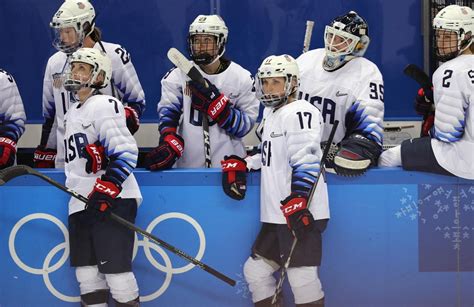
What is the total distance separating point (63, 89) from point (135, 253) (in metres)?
1.11

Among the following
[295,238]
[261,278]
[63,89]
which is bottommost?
[261,278]

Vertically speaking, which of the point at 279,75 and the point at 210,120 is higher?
the point at 279,75

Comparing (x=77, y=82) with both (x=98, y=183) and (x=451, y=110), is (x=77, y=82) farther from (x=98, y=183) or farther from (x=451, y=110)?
(x=451, y=110)

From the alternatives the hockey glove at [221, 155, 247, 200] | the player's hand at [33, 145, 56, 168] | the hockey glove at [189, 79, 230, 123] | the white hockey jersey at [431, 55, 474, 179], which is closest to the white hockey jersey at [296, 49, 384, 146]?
the white hockey jersey at [431, 55, 474, 179]

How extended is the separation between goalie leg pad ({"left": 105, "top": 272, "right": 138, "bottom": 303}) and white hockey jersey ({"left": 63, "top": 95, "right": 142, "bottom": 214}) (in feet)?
1.25

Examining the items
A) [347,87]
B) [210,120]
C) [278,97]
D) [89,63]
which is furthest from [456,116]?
[89,63]

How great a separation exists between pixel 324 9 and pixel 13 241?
3215 mm

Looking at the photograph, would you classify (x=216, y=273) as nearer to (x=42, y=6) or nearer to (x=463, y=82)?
(x=463, y=82)

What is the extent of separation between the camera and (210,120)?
5.27m

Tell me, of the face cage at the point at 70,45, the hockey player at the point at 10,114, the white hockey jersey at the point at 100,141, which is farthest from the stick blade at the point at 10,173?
the face cage at the point at 70,45

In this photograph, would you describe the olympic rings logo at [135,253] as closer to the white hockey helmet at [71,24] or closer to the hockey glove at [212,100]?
the hockey glove at [212,100]

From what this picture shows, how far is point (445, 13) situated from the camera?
4.89m

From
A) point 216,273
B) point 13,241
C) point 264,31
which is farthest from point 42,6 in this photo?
point 216,273

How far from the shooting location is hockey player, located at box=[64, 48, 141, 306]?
4.61m
